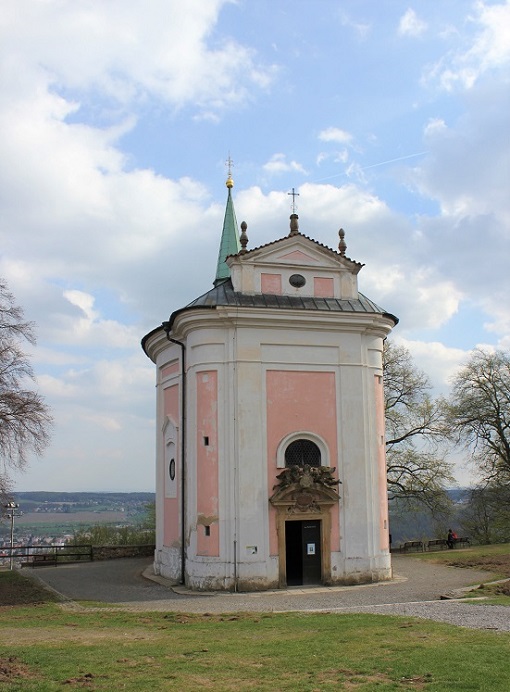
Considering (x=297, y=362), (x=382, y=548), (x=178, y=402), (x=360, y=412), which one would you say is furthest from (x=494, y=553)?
(x=178, y=402)

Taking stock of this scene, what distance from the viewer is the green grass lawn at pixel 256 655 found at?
9.03 m

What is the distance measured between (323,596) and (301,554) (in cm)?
241

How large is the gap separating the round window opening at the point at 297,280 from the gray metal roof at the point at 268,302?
0.48 m

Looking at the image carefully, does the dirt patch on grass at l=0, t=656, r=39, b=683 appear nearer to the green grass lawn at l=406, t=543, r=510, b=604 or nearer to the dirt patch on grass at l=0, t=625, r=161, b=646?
the dirt patch on grass at l=0, t=625, r=161, b=646

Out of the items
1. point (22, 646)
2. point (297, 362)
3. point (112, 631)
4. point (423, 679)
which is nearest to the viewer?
point (423, 679)

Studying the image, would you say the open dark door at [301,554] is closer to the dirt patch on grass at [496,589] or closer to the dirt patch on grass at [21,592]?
the dirt patch on grass at [496,589]

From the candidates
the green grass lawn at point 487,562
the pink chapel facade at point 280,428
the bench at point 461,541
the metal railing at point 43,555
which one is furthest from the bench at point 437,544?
the metal railing at point 43,555

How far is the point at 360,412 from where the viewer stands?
76.5 ft

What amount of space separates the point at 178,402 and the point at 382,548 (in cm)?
859

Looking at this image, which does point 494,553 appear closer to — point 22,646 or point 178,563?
point 178,563

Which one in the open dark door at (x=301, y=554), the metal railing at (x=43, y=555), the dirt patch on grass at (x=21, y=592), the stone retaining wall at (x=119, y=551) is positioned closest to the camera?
the dirt patch on grass at (x=21, y=592)

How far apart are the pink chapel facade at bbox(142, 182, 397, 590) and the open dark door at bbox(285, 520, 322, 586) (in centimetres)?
3

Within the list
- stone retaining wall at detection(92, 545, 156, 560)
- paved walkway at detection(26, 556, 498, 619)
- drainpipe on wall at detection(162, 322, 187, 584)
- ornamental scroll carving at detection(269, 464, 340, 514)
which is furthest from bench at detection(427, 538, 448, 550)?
drainpipe on wall at detection(162, 322, 187, 584)

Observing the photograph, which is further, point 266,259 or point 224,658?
point 266,259
